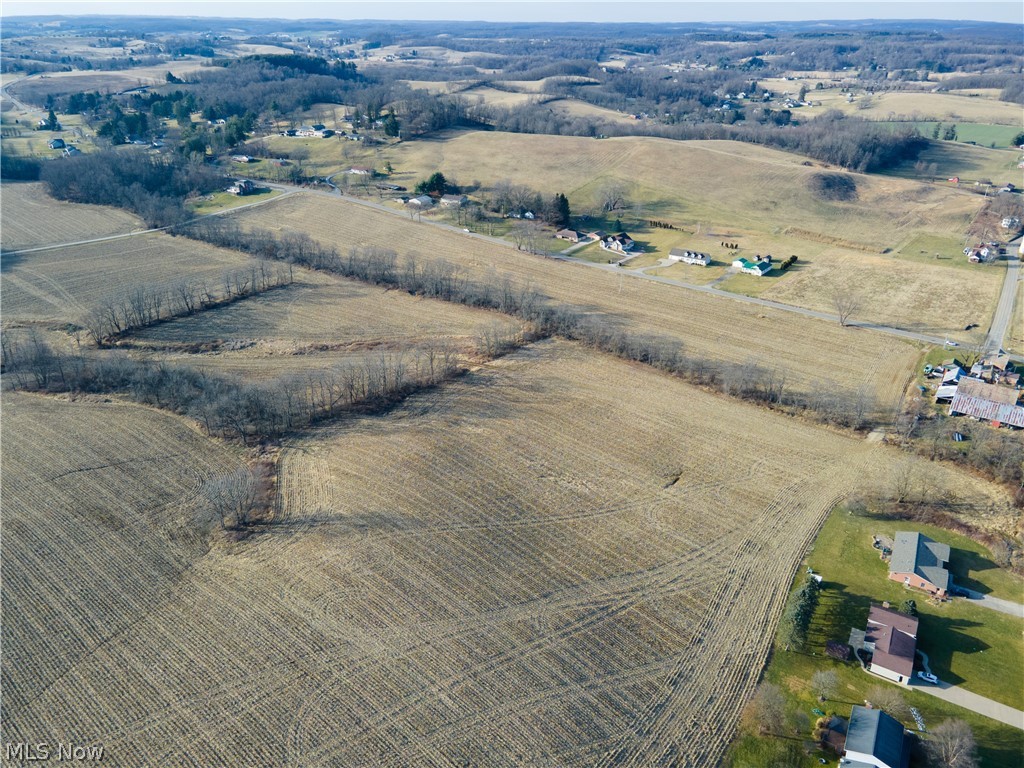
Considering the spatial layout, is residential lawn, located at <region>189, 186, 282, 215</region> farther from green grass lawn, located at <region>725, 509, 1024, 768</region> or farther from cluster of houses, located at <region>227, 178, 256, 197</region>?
green grass lawn, located at <region>725, 509, 1024, 768</region>

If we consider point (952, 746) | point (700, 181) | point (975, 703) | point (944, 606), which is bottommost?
point (975, 703)

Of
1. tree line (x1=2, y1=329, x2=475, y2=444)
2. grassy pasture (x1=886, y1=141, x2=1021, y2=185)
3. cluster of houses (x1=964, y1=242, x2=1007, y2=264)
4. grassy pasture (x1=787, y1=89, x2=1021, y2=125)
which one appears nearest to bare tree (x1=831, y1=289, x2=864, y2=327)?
cluster of houses (x1=964, y1=242, x2=1007, y2=264)

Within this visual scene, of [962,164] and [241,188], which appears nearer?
[241,188]

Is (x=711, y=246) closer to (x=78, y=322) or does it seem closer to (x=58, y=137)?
(x=78, y=322)

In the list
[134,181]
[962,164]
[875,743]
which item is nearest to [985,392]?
[875,743]

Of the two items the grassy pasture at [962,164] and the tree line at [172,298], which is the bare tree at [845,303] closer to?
the grassy pasture at [962,164]

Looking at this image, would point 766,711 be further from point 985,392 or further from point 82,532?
point 82,532

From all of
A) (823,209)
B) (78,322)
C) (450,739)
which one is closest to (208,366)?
(78,322)
